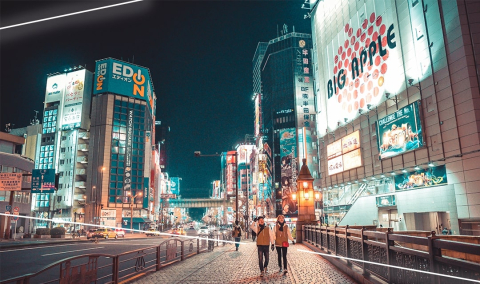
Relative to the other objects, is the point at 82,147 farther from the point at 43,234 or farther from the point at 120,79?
the point at 43,234

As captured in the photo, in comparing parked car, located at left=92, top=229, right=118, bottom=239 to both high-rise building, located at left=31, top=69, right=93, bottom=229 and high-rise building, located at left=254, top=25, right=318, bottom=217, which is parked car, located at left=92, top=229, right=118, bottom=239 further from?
high-rise building, located at left=31, top=69, right=93, bottom=229

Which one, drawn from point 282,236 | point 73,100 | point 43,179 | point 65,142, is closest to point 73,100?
point 73,100

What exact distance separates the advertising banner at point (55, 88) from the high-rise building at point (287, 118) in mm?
60475

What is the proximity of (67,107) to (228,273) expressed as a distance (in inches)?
4064

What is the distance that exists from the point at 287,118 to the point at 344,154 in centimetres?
5703

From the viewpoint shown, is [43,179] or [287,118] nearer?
[43,179]

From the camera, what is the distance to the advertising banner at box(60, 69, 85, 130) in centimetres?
10069

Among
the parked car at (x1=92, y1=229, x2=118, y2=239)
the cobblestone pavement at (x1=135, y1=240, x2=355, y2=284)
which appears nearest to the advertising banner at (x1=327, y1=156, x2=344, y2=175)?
the parked car at (x1=92, y1=229, x2=118, y2=239)

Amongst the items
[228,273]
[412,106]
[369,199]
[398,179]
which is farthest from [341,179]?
[228,273]

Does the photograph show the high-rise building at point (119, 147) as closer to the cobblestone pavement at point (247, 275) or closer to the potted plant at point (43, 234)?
the potted plant at point (43, 234)

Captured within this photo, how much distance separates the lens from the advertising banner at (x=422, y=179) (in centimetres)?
2879

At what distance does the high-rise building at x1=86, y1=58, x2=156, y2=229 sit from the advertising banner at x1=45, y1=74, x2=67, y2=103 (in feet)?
39.8

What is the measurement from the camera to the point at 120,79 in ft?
336

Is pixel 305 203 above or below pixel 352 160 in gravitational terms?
below
